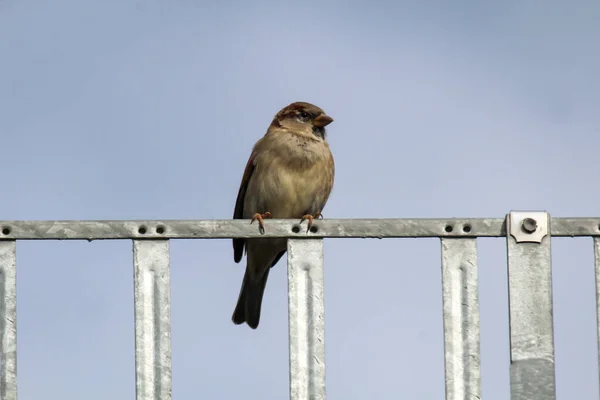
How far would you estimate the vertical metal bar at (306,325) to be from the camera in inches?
116

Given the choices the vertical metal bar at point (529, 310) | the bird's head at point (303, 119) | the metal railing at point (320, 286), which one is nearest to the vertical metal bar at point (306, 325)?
the metal railing at point (320, 286)

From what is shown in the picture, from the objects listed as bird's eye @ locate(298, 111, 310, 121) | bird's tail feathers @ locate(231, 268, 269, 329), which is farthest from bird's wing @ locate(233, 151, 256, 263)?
bird's eye @ locate(298, 111, 310, 121)

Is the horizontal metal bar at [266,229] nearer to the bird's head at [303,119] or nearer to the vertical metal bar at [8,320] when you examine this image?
the vertical metal bar at [8,320]

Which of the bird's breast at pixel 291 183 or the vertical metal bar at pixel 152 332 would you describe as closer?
the vertical metal bar at pixel 152 332

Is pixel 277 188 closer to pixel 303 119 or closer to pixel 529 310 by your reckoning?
pixel 303 119

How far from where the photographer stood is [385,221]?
3143mm

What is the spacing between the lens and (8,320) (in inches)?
118

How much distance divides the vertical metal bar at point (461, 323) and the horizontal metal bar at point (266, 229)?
0.08 meters

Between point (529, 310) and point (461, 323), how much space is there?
21 cm

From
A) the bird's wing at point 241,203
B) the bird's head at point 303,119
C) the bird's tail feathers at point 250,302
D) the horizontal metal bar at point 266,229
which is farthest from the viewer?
the bird's head at point 303,119

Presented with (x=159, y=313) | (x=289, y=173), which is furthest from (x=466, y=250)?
(x=289, y=173)

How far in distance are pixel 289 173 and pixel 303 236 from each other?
3183mm

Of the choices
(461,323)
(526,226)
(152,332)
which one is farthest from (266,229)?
(526,226)

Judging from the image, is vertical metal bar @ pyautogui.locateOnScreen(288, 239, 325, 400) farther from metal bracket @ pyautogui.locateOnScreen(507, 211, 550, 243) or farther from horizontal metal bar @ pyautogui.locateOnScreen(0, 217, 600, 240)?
metal bracket @ pyautogui.locateOnScreen(507, 211, 550, 243)
